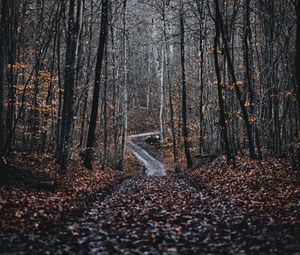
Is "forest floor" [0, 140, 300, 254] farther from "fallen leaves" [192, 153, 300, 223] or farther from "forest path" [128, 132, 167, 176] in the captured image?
"forest path" [128, 132, 167, 176]

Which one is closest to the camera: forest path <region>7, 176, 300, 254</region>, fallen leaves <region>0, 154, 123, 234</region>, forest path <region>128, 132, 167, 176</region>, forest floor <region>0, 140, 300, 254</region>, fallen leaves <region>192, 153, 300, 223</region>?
forest path <region>7, 176, 300, 254</region>

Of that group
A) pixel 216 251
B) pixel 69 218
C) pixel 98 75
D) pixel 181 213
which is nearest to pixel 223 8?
pixel 98 75

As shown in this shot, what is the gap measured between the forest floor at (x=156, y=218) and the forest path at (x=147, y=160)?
1311 centimetres

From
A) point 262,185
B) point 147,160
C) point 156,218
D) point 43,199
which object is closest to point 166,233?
point 156,218

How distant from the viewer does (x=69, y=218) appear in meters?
9.04

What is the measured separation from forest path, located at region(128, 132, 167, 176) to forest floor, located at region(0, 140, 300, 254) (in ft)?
43.0

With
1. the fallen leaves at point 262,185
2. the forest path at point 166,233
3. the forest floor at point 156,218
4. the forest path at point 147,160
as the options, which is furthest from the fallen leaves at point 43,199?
the forest path at point 147,160

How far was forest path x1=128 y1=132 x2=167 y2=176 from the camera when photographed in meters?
28.8

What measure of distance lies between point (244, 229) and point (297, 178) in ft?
20.1

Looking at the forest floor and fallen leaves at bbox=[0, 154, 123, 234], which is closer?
the forest floor

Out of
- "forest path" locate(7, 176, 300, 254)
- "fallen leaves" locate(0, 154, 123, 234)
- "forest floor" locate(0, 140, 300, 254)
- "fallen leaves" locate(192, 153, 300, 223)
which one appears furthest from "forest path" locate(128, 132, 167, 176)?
"forest path" locate(7, 176, 300, 254)

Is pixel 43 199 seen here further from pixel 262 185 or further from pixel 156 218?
pixel 262 185

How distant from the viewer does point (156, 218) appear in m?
9.34

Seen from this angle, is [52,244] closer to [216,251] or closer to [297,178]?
[216,251]
